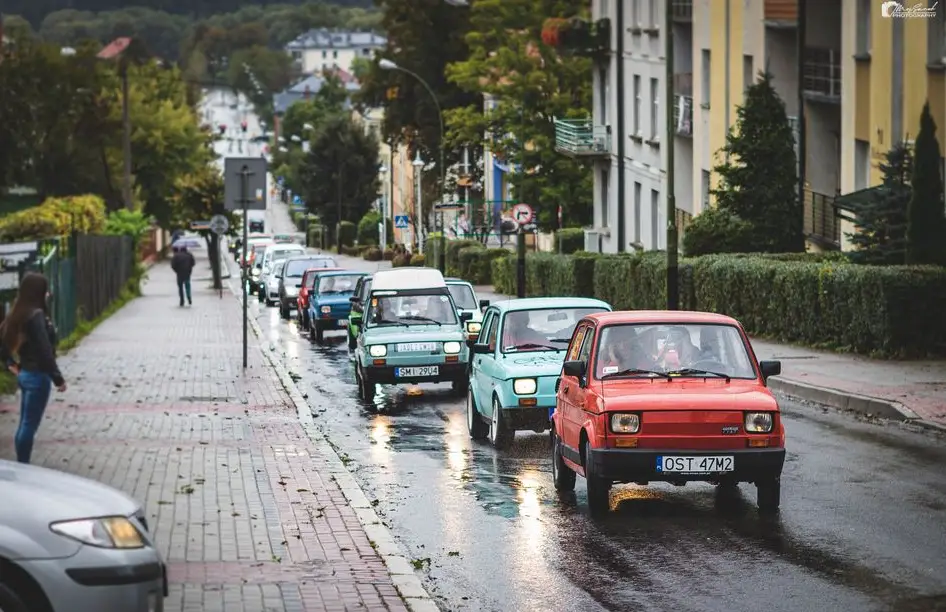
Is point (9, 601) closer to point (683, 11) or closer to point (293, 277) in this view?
point (293, 277)

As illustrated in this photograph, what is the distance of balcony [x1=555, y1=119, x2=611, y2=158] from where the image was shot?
193 feet

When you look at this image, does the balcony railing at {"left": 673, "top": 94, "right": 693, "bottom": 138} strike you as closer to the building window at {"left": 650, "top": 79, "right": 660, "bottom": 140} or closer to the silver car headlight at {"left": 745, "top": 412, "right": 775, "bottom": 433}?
the building window at {"left": 650, "top": 79, "right": 660, "bottom": 140}

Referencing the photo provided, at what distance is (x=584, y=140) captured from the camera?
59.6 metres

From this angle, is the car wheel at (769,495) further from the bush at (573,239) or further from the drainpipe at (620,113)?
the bush at (573,239)

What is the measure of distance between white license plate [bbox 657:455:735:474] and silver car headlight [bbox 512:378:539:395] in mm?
4609

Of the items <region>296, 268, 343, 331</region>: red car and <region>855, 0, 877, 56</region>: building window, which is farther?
<region>296, 268, 343, 331</region>: red car

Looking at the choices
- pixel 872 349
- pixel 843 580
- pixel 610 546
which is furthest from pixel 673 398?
pixel 872 349

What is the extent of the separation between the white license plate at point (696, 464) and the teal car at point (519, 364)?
4560 mm

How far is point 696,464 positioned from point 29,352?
5.76 m

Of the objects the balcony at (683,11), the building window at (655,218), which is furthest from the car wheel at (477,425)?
the building window at (655,218)

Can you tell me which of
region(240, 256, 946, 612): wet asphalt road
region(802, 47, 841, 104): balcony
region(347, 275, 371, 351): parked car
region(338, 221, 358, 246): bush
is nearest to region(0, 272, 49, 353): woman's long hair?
region(240, 256, 946, 612): wet asphalt road

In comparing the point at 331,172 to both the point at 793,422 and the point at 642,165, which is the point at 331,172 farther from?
Result: the point at 793,422

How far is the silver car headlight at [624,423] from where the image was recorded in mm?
12289

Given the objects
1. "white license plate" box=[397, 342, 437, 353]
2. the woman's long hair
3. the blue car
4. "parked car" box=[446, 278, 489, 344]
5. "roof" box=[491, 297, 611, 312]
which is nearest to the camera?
the woman's long hair
